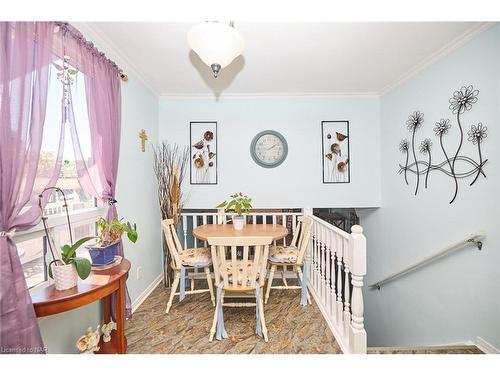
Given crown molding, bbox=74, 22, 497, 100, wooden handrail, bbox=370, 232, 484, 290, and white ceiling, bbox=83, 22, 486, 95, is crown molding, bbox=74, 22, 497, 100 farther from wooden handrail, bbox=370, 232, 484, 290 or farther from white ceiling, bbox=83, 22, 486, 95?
wooden handrail, bbox=370, 232, 484, 290

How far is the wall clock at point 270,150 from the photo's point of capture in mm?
3348

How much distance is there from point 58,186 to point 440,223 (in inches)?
134

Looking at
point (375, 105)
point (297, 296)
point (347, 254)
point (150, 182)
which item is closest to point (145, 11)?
point (347, 254)

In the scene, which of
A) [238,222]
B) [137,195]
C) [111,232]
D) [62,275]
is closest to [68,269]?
[62,275]

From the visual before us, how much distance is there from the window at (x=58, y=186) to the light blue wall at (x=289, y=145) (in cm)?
162

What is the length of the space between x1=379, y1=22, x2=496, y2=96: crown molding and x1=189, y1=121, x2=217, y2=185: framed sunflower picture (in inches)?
101

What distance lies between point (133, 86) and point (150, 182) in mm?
1165

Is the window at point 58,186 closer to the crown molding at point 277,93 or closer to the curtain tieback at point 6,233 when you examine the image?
the curtain tieback at point 6,233

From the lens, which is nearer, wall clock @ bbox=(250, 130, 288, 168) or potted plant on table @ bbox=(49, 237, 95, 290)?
potted plant on table @ bbox=(49, 237, 95, 290)

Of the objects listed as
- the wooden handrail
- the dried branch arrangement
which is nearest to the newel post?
the wooden handrail

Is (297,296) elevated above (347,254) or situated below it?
below

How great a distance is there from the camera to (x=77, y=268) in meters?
1.21

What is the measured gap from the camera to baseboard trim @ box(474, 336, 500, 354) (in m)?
1.77

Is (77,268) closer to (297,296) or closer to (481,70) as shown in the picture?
(297,296)
